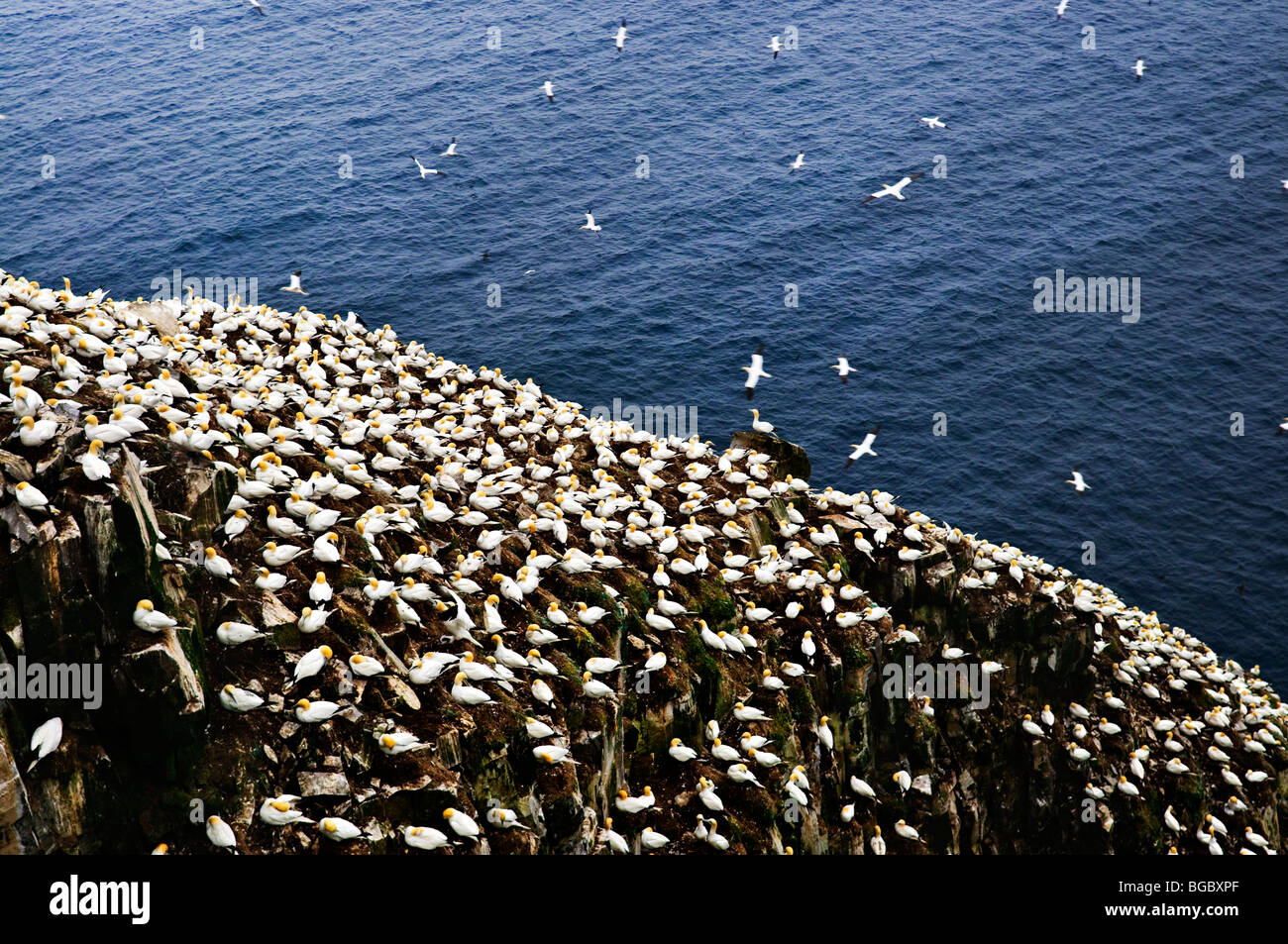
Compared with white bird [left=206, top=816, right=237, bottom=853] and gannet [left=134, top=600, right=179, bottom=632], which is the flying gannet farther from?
white bird [left=206, top=816, right=237, bottom=853]

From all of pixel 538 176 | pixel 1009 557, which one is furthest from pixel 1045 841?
pixel 538 176

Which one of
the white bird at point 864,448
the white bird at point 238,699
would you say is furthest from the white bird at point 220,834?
the white bird at point 864,448

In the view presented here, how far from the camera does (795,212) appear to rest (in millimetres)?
85125

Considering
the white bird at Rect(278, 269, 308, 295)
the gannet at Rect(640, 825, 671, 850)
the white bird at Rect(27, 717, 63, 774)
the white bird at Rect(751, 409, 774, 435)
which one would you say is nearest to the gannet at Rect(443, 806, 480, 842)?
the gannet at Rect(640, 825, 671, 850)

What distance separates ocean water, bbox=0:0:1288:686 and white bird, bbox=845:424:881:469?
634 millimetres

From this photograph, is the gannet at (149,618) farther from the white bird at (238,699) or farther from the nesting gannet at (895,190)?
the nesting gannet at (895,190)

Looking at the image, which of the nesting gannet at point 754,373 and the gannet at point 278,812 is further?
the nesting gannet at point 754,373

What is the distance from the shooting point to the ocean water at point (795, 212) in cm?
6225

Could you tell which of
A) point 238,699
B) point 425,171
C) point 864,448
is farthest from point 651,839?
point 425,171

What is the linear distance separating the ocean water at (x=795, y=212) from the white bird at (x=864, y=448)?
63cm

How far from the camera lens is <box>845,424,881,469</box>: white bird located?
194 feet

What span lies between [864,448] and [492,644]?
4117cm

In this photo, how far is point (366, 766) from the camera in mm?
18203
